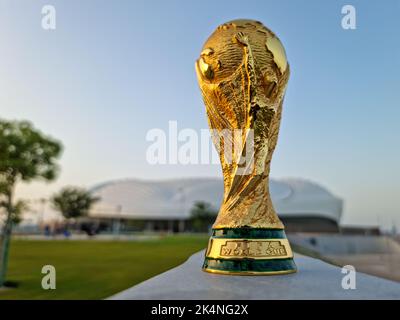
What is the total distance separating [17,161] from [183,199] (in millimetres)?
53545

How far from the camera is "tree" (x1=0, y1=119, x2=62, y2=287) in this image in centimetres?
1007

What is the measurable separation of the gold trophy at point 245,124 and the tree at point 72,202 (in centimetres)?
4569

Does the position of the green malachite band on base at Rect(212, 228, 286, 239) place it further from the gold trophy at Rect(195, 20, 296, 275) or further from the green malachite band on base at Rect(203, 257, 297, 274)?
the green malachite band on base at Rect(203, 257, 297, 274)

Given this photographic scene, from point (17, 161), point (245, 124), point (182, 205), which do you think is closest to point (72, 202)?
point (182, 205)

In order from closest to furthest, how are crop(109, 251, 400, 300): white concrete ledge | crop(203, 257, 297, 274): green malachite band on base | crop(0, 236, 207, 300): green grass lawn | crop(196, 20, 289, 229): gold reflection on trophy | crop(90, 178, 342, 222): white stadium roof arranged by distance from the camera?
crop(109, 251, 400, 300): white concrete ledge
crop(203, 257, 297, 274): green malachite band on base
crop(196, 20, 289, 229): gold reflection on trophy
crop(0, 236, 207, 300): green grass lawn
crop(90, 178, 342, 222): white stadium roof

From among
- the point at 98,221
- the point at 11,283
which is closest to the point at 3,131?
the point at 11,283

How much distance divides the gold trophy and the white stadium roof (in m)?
50.0

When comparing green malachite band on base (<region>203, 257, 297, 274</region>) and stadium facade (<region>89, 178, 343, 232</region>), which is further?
stadium facade (<region>89, 178, 343, 232</region>)

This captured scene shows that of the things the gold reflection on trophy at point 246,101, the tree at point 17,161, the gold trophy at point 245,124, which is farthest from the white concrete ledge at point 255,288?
the tree at point 17,161

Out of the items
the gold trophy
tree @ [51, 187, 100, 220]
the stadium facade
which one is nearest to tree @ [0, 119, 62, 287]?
the gold trophy

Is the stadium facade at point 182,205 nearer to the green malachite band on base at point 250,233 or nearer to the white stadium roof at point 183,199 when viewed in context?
the white stadium roof at point 183,199

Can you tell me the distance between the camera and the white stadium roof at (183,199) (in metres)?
55.1

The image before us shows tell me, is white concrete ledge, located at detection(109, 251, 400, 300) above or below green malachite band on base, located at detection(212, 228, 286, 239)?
below
